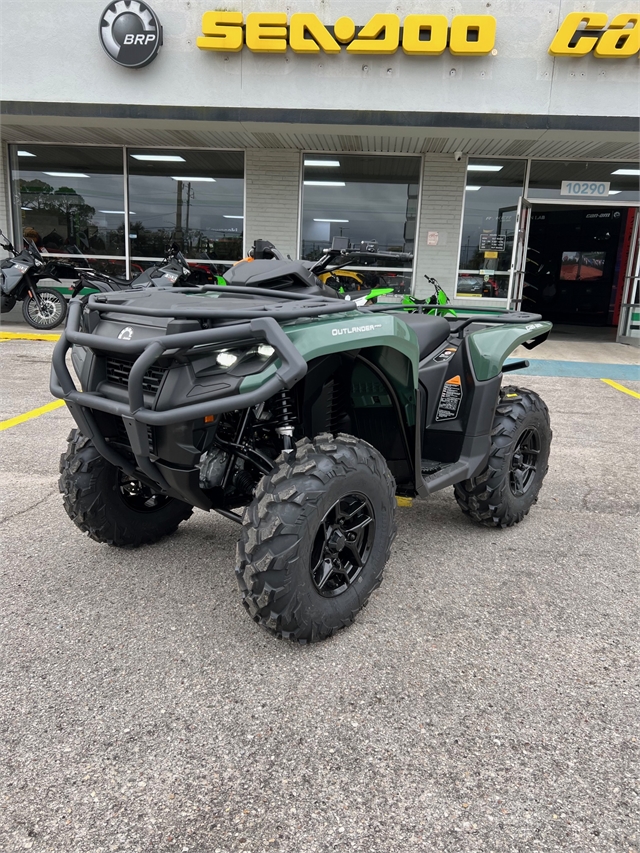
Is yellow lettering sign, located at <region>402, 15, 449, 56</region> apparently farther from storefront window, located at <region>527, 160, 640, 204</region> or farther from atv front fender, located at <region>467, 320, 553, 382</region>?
atv front fender, located at <region>467, 320, 553, 382</region>

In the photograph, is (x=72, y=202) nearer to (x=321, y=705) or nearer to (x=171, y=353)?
(x=171, y=353)

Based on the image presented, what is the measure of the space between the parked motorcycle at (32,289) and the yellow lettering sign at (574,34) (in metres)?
9.06

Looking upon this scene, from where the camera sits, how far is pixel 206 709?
214 centimetres

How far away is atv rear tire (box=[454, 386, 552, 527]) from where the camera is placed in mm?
3514

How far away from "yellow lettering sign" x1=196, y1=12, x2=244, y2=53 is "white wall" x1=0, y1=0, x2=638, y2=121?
0.19 metres

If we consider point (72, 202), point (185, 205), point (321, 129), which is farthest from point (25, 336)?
point (321, 129)

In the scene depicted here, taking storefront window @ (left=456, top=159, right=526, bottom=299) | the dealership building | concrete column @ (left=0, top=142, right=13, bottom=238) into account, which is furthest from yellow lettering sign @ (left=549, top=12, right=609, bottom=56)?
concrete column @ (left=0, top=142, right=13, bottom=238)

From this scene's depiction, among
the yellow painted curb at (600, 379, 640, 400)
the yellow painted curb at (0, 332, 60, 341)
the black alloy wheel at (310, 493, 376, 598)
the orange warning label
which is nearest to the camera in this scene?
the black alloy wheel at (310, 493, 376, 598)

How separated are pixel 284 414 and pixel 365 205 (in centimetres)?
1105

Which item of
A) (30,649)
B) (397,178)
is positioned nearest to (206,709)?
(30,649)

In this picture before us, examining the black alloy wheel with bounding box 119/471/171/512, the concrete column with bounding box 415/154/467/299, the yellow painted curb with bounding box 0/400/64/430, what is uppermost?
the concrete column with bounding box 415/154/467/299

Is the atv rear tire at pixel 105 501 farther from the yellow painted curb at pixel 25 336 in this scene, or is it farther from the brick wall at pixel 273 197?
the brick wall at pixel 273 197

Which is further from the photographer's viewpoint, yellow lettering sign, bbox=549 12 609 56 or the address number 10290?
the address number 10290

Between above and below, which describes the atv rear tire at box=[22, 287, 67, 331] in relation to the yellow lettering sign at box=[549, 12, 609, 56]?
below
